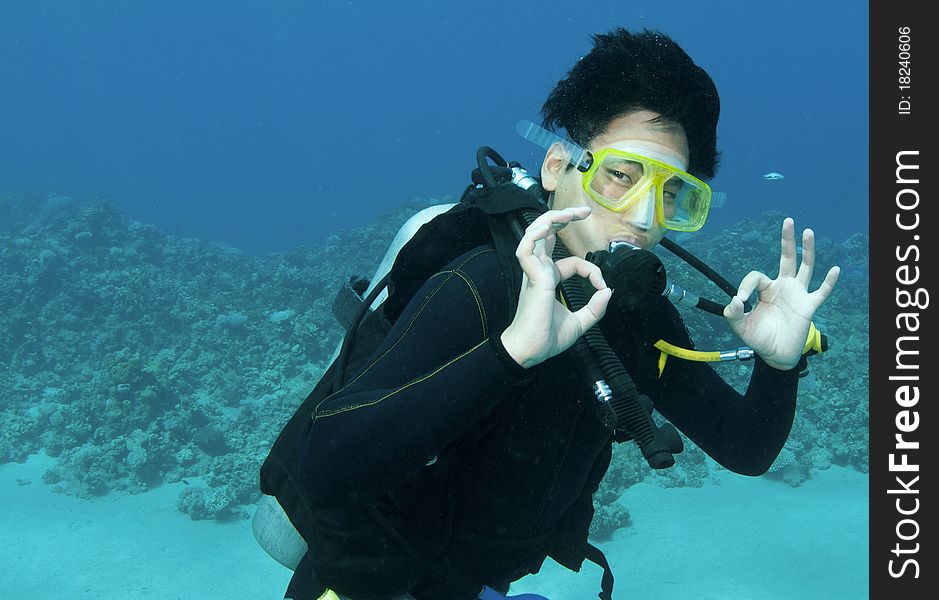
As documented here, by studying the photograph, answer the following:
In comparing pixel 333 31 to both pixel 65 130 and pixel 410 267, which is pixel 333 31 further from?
pixel 410 267

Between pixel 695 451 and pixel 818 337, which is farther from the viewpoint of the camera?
pixel 695 451

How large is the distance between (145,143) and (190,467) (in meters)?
130

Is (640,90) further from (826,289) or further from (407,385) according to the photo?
(407,385)

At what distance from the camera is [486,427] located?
189 cm

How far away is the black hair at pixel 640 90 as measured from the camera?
84.0 inches

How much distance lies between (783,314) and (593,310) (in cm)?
114

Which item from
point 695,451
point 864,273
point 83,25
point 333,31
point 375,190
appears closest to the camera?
point 695,451

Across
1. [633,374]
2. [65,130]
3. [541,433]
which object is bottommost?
[541,433]

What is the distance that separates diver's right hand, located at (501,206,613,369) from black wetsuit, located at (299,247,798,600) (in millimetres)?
50

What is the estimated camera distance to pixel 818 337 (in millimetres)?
2340

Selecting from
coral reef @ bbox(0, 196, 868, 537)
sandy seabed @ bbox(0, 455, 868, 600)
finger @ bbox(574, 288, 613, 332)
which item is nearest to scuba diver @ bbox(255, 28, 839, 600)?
finger @ bbox(574, 288, 613, 332)

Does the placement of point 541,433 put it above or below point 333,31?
below

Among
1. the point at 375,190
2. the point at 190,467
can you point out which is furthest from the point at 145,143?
the point at 190,467

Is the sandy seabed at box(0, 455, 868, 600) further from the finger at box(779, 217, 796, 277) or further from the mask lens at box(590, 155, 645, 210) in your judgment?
the mask lens at box(590, 155, 645, 210)
